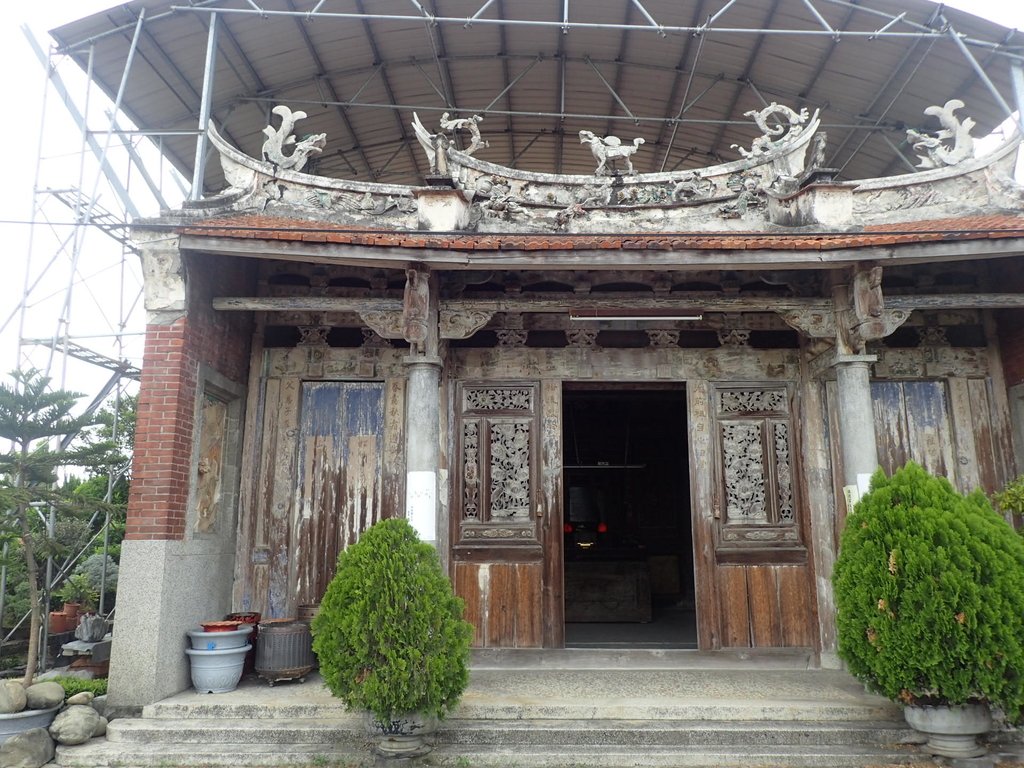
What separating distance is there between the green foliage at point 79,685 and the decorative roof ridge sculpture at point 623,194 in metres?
4.48

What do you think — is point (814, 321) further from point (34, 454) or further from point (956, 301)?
point (34, 454)

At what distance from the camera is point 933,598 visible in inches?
191

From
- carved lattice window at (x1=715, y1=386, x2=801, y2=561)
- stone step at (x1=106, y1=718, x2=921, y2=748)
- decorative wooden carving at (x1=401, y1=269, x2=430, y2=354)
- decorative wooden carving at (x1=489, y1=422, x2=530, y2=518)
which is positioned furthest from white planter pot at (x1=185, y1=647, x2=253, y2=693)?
carved lattice window at (x1=715, y1=386, x2=801, y2=561)

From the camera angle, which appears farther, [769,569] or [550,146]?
[550,146]

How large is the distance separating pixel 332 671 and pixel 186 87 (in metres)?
9.48

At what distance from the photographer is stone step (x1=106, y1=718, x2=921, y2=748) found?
5.29 meters

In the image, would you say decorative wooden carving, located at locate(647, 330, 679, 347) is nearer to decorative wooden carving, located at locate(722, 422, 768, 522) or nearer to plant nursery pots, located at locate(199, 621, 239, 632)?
decorative wooden carving, located at locate(722, 422, 768, 522)

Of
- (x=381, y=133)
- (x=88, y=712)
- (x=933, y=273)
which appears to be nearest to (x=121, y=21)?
(x=381, y=133)

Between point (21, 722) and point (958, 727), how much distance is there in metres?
6.64

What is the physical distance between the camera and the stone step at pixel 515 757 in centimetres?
506

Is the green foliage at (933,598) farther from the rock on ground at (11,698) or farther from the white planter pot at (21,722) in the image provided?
the rock on ground at (11,698)

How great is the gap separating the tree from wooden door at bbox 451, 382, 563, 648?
343 cm

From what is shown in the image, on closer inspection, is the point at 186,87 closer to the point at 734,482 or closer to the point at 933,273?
the point at 734,482

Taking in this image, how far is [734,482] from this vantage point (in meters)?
7.65
